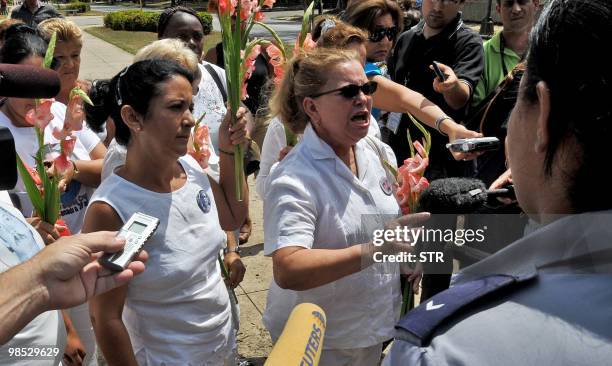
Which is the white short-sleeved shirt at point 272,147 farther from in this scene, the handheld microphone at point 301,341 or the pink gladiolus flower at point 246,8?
the handheld microphone at point 301,341

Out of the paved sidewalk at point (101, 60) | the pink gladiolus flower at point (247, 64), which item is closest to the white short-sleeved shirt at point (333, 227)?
the pink gladiolus flower at point (247, 64)

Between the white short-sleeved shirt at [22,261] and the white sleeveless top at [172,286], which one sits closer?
the white short-sleeved shirt at [22,261]

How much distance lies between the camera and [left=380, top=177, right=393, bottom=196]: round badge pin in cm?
247

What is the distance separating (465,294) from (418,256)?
1.46 m

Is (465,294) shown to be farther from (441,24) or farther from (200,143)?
(441,24)

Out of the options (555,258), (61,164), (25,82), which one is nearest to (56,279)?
(25,82)

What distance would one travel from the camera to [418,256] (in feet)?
7.68

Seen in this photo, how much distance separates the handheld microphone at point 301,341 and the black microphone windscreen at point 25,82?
0.81 metres

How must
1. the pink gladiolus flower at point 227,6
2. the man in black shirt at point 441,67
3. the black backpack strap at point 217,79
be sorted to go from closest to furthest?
the pink gladiolus flower at point 227,6 → the man in black shirt at point 441,67 → the black backpack strap at point 217,79

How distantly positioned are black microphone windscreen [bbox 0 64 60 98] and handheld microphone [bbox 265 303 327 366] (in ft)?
2.67

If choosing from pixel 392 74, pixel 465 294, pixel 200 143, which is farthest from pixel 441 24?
pixel 465 294

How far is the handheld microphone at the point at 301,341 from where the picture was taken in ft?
4.37

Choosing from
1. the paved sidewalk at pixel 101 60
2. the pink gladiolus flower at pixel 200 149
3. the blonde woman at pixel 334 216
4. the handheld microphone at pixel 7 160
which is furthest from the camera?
the paved sidewalk at pixel 101 60

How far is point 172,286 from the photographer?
227 centimetres
